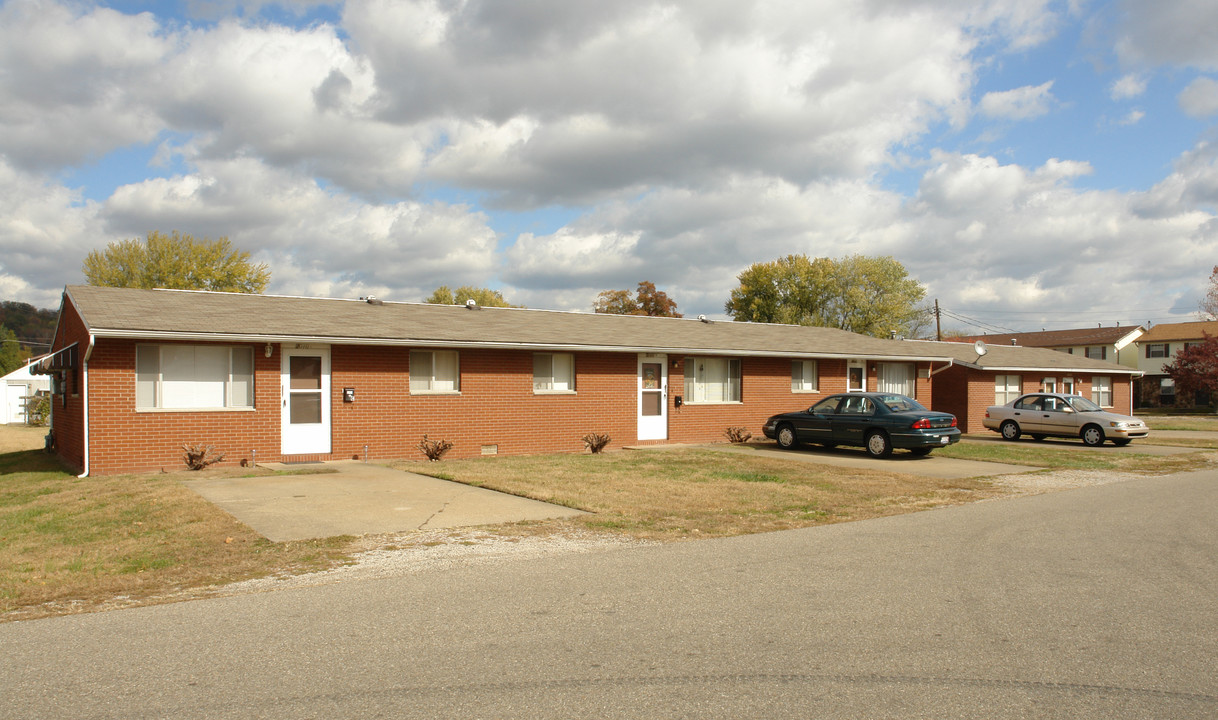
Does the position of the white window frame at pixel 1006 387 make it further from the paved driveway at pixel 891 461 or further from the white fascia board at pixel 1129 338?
the white fascia board at pixel 1129 338

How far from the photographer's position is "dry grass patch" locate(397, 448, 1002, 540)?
33.4ft

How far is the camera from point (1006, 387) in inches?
1292

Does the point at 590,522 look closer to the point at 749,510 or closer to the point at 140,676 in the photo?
the point at 749,510

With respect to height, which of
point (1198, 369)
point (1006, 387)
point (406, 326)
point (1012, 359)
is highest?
point (406, 326)

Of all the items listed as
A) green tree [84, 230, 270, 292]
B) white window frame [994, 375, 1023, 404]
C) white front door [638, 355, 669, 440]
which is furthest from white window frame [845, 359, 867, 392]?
green tree [84, 230, 270, 292]

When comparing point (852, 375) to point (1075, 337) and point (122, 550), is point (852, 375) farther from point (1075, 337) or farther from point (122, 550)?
point (1075, 337)

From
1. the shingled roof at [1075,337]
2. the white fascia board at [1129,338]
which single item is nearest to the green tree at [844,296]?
the shingled roof at [1075,337]

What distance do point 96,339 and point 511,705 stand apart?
512 inches

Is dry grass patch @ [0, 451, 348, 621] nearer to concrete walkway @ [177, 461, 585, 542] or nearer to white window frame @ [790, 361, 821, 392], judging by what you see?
concrete walkway @ [177, 461, 585, 542]

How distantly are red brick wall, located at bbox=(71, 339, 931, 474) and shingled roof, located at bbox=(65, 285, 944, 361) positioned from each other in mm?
498

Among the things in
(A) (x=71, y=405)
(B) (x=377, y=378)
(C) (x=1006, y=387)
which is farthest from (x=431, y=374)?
(C) (x=1006, y=387)

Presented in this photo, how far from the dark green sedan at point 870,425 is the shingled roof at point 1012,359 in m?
9.74

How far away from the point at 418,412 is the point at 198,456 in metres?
4.31

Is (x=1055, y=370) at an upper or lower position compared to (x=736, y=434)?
upper
